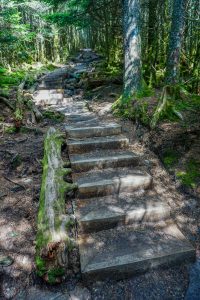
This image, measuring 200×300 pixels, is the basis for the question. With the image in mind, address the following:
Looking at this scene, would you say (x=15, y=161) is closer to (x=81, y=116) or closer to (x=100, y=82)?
(x=81, y=116)

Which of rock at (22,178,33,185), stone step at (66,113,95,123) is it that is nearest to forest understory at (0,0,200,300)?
rock at (22,178,33,185)

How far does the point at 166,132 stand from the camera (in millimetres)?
5004

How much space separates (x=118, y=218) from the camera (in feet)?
11.0

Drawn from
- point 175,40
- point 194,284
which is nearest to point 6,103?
point 175,40

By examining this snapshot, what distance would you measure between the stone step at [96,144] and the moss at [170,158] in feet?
2.99

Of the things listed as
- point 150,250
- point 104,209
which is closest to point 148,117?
point 104,209

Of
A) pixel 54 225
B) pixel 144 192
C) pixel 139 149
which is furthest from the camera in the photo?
pixel 139 149

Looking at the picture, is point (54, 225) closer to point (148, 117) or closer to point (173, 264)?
point (173, 264)

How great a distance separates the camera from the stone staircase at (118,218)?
9.31 feet

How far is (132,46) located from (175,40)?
47.2 inches

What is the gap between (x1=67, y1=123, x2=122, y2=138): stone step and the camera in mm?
5414

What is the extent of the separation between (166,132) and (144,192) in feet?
5.29

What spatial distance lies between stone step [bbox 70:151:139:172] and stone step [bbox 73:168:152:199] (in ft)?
0.53

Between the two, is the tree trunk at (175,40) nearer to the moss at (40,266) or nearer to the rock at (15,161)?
the rock at (15,161)
